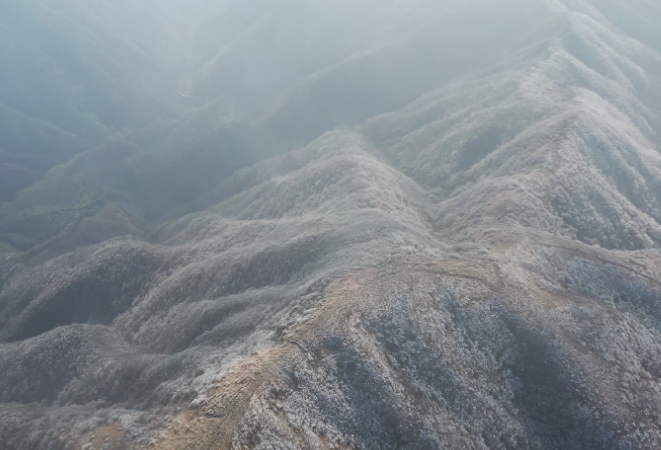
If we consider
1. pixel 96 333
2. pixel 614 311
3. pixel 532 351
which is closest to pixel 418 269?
pixel 532 351

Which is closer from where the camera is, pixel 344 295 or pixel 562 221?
pixel 344 295

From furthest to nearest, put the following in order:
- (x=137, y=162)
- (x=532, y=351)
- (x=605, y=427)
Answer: (x=137, y=162), (x=532, y=351), (x=605, y=427)

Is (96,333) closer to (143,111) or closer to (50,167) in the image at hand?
(50,167)

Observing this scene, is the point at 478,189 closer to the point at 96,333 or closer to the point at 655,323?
the point at 655,323

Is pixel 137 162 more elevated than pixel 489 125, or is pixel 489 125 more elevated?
pixel 489 125

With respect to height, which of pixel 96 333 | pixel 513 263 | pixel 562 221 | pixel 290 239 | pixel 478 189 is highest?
pixel 513 263

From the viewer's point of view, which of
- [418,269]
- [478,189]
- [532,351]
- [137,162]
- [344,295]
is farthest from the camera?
[137,162]
